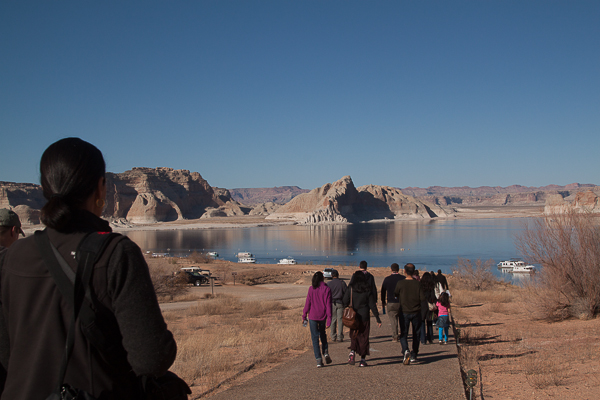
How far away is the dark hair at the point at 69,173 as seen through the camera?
62.8 inches

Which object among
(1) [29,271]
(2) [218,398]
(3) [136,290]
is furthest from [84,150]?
(2) [218,398]

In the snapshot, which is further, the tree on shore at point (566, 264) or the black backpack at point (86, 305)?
the tree on shore at point (566, 264)

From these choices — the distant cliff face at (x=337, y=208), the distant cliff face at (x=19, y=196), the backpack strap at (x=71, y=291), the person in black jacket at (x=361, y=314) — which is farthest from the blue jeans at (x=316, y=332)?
the distant cliff face at (x=19, y=196)

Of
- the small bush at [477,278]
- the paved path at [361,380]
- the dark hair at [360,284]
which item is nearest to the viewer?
the paved path at [361,380]

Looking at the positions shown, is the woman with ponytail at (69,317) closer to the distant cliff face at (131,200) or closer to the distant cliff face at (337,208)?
the distant cliff face at (337,208)

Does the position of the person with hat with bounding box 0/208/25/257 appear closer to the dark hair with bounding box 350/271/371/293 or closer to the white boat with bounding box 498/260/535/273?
the dark hair with bounding box 350/271/371/293

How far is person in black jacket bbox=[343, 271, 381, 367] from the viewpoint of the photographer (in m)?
6.47

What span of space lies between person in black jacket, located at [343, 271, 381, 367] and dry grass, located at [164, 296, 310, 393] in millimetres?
1829

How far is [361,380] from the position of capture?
5.83 meters

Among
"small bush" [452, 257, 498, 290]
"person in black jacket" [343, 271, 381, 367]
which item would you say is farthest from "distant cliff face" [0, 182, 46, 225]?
"person in black jacket" [343, 271, 381, 367]

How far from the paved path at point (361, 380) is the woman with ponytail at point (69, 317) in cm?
415

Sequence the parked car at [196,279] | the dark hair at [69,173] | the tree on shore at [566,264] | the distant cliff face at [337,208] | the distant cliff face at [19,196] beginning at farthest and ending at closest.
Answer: the distant cliff face at [337,208], the distant cliff face at [19,196], the parked car at [196,279], the tree on shore at [566,264], the dark hair at [69,173]

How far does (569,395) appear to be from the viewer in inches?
233

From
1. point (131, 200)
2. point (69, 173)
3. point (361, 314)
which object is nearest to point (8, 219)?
point (69, 173)
